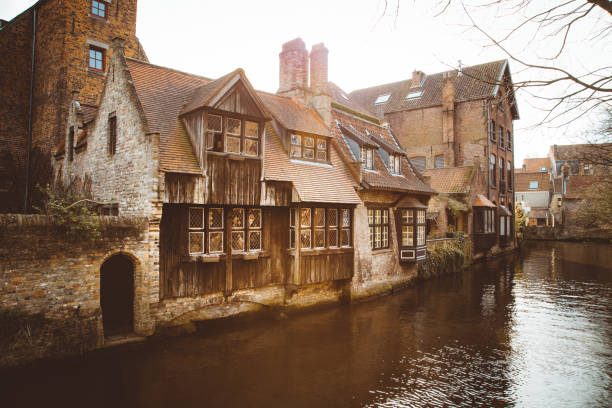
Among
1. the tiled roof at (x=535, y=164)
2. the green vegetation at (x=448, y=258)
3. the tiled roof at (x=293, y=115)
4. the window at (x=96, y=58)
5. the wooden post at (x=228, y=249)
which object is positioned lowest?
the green vegetation at (x=448, y=258)

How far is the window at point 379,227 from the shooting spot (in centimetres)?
1644

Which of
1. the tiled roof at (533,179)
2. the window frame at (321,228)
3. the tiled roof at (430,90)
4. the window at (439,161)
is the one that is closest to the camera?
the window frame at (321,228)

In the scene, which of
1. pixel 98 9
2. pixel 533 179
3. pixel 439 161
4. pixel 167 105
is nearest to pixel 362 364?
pixel 167 105

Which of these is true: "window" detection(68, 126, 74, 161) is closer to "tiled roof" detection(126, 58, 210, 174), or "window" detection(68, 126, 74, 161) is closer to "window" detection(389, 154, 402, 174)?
"tiled roof" detection(126, 58, 210, 174)

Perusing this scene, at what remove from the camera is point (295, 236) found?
13.0 m

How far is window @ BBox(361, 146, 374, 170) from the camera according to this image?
16891 millimetres

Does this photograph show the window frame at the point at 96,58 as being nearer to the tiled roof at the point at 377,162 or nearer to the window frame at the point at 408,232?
the tiled roof at the point at 377,162

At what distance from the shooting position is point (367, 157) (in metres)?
17.1

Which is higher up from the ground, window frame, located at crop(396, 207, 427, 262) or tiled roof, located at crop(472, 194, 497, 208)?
tiled roof, located at crop(472, 194, 497, 208)

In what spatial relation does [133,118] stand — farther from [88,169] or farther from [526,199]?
[526,199]

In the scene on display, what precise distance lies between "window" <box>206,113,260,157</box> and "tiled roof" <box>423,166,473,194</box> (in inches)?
750

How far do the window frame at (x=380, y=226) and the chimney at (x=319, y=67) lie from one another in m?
5.86

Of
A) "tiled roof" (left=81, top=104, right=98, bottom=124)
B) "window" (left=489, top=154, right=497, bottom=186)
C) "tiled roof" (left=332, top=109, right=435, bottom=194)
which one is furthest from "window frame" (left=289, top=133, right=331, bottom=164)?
"window" (left=489, top=154, right=497, bottom=186)

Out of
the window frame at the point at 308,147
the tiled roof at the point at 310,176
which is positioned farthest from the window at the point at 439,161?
the window frame at the point at 308,147
